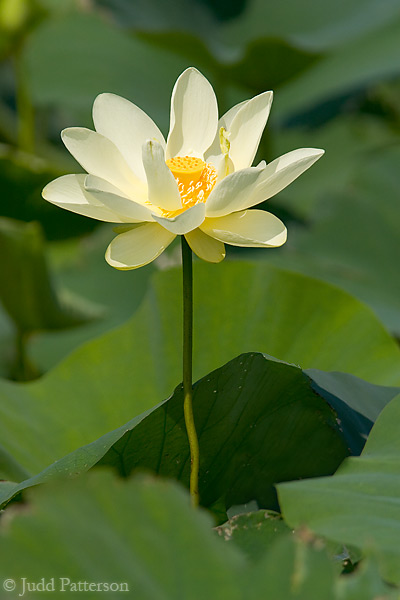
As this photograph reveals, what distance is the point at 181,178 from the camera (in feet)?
1.86

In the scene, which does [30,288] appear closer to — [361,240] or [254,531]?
[361,240]

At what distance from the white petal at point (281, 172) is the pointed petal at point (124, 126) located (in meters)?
0.11

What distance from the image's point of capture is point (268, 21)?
6.70ft

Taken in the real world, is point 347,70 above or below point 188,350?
above

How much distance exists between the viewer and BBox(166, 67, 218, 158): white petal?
1.96ft

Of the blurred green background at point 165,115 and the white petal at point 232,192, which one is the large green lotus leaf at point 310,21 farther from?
the white petal at point 232,192

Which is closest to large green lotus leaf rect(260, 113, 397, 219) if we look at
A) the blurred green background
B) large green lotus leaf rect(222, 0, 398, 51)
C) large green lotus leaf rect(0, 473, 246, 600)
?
the blurred green background

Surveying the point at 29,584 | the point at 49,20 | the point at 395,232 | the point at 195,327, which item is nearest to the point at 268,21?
the point at 49,20

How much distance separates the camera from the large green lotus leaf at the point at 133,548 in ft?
1.12

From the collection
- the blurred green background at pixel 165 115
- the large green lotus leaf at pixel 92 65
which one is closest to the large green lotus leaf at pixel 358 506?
the blurred green background at pixel 165 115

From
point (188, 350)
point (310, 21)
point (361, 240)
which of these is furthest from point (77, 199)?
point (310, 21)

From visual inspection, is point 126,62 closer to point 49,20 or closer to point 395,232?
point 49,20

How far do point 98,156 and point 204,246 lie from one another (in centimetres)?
11

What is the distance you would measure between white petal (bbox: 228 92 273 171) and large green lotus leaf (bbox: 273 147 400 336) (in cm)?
80
